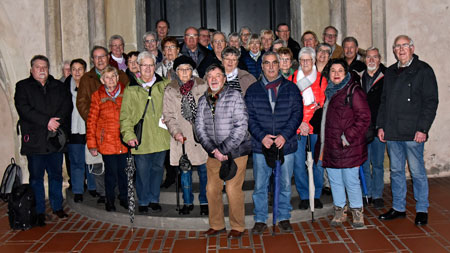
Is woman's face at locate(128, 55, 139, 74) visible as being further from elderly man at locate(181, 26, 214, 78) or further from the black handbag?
elderly man at locate(181, 26, 214, 78)

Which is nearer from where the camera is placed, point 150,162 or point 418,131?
point 418,131

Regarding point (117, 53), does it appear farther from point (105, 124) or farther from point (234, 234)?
point (234, 234)

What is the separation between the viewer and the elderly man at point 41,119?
5781mm

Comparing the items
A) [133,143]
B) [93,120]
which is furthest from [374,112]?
[93,120]

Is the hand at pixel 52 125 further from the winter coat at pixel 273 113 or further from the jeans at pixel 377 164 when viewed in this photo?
the jeans at pixel 377 164

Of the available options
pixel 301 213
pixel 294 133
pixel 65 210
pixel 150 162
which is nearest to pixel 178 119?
pixel 150 162

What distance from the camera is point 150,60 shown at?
552 cm

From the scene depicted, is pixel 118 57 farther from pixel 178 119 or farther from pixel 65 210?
pixel 65 210

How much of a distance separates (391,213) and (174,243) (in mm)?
2647

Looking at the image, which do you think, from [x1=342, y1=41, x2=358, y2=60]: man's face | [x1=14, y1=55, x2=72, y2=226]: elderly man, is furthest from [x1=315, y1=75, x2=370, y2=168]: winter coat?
[x1=14, y1=55, x2=72, y2=226]: elderly man

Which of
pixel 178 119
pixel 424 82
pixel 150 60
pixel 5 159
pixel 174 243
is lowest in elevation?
pixel 174 243

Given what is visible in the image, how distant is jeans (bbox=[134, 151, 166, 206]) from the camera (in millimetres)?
5703

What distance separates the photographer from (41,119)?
19.0 feet

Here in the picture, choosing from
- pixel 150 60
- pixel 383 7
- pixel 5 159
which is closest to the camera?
pixel 150 60
